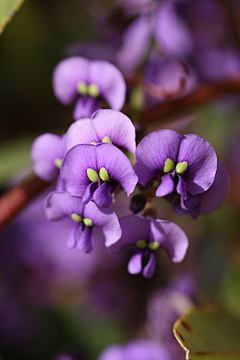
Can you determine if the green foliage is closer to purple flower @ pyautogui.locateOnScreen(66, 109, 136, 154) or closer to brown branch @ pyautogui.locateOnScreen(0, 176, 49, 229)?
brown branch @ pyautogui.locateOnScreen(0, 176, 49, 229)

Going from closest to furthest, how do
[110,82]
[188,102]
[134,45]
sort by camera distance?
[110,82] → [188,102] → [134,45]

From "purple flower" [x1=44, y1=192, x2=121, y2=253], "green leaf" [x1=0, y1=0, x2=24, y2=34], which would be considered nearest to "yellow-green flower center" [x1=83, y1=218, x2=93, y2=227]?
"purple flower" [x1=44, y1=192, x2=121, y2=253]

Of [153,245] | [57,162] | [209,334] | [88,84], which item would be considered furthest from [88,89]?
[209,334]

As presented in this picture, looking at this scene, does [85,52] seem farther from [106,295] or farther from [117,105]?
[106,295]

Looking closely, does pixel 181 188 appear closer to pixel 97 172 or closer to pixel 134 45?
pixel 97 172

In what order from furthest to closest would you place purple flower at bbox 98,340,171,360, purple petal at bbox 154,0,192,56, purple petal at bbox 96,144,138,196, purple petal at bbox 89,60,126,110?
purple petal at bbox 154,0,192,56
purple flower at bbox 98,340,171,360
purple petal at bbox 89,60,126,110
purple petal at bbox 96,144,138,196

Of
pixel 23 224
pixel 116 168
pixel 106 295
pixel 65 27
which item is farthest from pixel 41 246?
pixel 116 168
